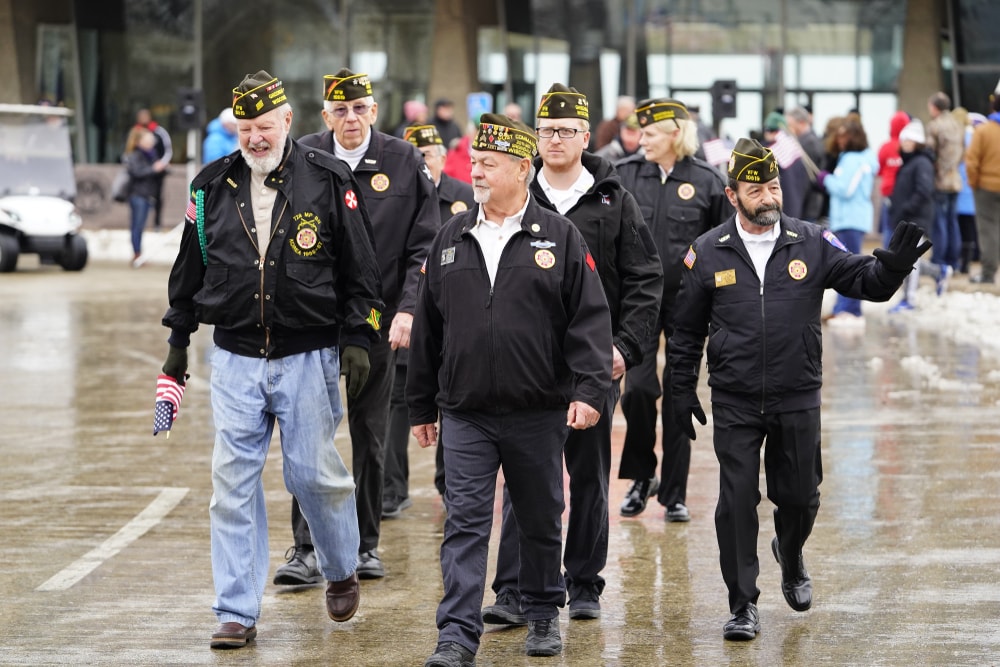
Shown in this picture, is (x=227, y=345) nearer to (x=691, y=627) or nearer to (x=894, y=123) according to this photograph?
(x=691, y=627)

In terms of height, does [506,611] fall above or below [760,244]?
below

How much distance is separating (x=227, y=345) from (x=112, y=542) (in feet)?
A: 6.62

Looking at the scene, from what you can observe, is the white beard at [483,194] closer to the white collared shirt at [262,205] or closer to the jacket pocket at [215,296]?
the white collared shirt at [262,205]

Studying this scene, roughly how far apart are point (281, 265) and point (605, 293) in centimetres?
137

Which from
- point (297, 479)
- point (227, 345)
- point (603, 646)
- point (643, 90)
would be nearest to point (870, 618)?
point (603, 646)

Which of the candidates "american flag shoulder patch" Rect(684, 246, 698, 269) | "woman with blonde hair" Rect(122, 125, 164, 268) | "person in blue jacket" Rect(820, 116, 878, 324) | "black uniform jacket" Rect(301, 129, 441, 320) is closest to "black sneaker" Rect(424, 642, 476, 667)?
"american flag shoulder patch" Rect(684, 246, 698, 269)

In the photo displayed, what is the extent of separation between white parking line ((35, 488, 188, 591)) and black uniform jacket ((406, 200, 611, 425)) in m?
2.11

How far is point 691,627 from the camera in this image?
6.51m

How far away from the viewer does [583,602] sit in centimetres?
666

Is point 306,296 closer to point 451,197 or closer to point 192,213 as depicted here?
point 192,213

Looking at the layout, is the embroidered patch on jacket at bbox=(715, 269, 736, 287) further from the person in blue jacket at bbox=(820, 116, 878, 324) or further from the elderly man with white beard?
the person in blue jacket at bbox=(820, 116, 878, 324)

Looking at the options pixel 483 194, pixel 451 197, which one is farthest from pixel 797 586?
pixel 451 197

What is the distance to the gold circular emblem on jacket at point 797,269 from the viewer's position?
21.3 ft

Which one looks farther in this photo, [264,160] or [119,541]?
[119,541]
